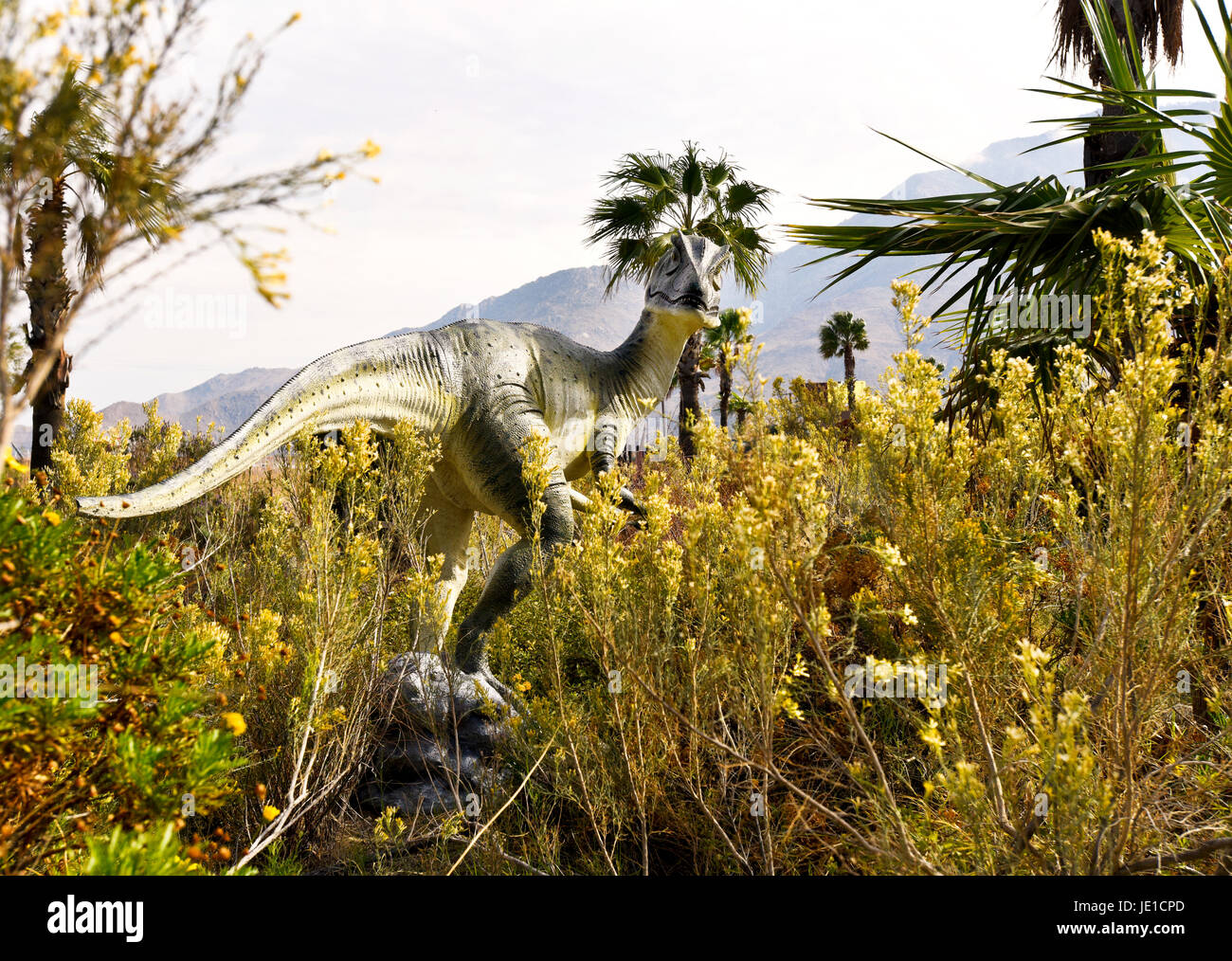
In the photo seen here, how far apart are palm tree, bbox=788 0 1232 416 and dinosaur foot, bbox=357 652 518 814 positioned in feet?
10.3

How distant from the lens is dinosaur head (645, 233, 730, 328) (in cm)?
446

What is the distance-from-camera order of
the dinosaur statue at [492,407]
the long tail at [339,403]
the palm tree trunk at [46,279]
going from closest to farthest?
the palm tree trunk at [46,279] < the long tail at [339,403] < the dinosaur statue at [492,407]

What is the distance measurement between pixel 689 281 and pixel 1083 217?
2.58 metres

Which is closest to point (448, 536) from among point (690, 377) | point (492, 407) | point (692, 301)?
point (492, 407)

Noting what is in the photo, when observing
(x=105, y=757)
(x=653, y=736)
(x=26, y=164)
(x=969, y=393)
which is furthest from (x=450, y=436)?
(x=969, y=393)

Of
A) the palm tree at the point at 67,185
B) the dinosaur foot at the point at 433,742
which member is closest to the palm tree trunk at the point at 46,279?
the palm tree at the point at 67,185

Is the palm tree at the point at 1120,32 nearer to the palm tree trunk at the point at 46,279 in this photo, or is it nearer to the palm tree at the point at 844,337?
the palm tree trunk at the point at 46,279

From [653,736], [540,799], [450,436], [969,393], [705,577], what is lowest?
[540,799]

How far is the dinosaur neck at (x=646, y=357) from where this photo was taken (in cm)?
465

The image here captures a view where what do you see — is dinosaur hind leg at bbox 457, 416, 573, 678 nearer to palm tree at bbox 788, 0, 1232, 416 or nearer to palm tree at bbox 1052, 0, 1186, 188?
palm tree at bbox 788, 0, 1232, 416

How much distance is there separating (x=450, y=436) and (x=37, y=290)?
8.67ft

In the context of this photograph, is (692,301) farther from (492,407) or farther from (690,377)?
(690,377)

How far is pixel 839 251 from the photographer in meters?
5.13
